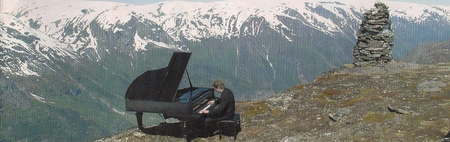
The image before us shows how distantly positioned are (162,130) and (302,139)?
7650 millimetres

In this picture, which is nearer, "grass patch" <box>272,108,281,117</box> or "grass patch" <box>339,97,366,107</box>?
"grass patch" <box>339,97,366,107</box>

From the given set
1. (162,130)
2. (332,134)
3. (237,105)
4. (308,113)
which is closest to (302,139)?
(332,134)

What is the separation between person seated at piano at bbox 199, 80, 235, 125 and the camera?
752 inches

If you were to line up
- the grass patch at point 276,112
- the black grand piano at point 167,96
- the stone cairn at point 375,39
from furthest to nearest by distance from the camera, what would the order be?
1. the stone cairn at point 375,39
2. the grass patch at point 276,112
3. the black grand piano at point 167,96

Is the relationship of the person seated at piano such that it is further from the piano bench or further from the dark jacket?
the piano bench

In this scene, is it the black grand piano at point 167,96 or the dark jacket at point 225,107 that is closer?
the dark jacket at point 225,107

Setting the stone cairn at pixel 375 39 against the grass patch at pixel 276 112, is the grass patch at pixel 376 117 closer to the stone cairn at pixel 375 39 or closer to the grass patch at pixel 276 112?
the grass patch at pixel 276 112

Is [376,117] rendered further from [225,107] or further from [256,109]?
[256,109]

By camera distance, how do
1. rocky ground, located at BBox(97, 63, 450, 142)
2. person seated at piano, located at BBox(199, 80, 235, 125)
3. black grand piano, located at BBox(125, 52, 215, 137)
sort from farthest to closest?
black grand piano, located at BBox(125, 52, 215, 137)
person seated at piano, located at BBox(199, 80, 235, 125)
rocky ground, located at BBox(97, 63, 450, 142)

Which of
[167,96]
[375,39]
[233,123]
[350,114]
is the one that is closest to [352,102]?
[350,114]

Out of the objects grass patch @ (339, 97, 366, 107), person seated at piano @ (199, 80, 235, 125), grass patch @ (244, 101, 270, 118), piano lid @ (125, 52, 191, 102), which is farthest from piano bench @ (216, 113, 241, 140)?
grass patch @ (339, 97, 366, 107)

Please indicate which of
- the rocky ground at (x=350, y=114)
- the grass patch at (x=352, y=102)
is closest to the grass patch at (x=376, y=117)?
the rocky ground at (x=350, y=114)

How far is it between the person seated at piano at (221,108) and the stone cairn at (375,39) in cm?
2687

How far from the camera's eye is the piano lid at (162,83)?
19875 mm
